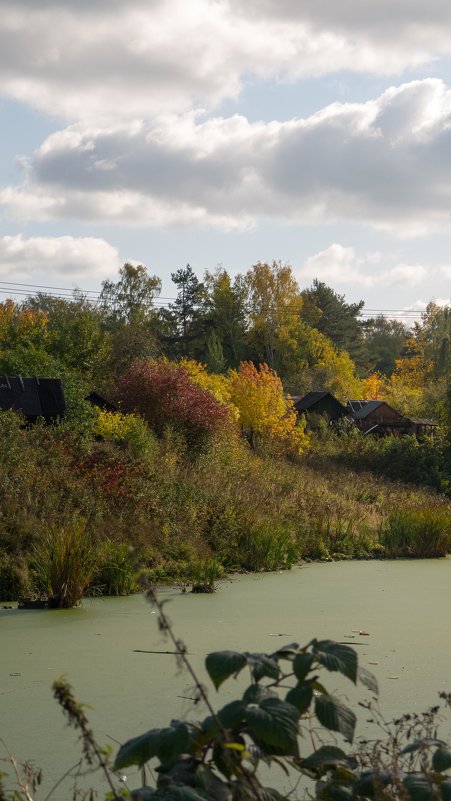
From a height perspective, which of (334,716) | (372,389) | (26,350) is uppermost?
(26,350)

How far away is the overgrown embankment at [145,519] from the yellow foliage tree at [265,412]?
41.0 ft

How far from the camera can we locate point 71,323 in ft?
141

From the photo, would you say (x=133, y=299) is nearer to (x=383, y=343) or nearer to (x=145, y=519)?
(x=383, y=343)

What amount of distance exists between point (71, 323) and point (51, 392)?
18074mm

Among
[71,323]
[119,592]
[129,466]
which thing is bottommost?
[119,592]

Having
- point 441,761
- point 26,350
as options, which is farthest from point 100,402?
point 441,761

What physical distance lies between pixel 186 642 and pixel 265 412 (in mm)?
27545

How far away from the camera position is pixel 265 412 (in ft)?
118

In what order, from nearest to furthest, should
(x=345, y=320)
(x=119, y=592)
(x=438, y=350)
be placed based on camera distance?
(x=119, y=592)
(x=438, y=350)
(x=345, y=320)

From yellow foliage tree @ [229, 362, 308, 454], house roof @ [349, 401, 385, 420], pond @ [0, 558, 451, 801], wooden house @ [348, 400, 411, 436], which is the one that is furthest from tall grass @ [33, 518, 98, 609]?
house roof @ [349, 401, 385, 420]

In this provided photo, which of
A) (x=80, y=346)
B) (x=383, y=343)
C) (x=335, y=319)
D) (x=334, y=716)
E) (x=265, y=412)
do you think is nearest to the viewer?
(x=334, y=716)

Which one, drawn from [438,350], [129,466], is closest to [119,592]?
[129,466]

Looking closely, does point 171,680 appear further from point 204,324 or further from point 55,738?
point 204,324

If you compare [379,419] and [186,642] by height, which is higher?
[379,419]
